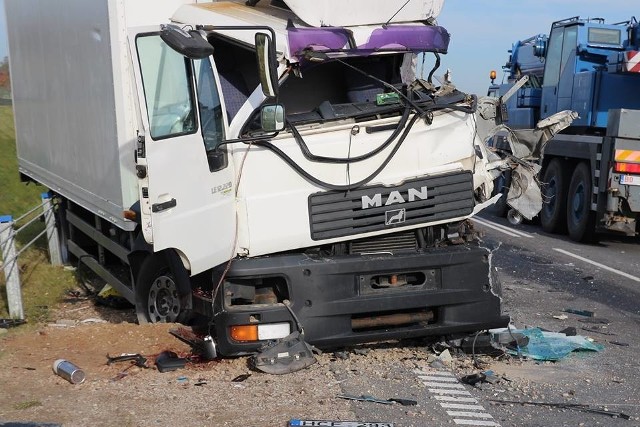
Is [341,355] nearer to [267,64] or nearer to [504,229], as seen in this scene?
[267,64]

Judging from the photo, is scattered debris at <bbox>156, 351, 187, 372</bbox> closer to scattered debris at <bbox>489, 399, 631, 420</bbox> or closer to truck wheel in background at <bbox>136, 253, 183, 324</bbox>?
truck wheel in background at <bbox>136, 253, 183, 324</bbox>

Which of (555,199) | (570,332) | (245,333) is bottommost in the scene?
(555,199)

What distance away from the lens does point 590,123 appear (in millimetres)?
14164

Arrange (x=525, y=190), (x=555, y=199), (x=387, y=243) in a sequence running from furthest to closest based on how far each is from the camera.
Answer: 1. (x=555, y=199)
2. (x=525, y=190)
3. (x=387, y=243)

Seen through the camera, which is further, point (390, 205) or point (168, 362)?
point (390, 205)

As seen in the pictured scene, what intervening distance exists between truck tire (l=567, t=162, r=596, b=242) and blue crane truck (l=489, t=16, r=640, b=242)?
0.6 inches

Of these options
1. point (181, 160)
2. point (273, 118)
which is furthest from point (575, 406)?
point (181, 160)

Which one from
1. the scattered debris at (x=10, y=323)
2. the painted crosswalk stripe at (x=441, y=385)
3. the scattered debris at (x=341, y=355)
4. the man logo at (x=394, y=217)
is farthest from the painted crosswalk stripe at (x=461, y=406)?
the scattered debris at (x=10, y=323)

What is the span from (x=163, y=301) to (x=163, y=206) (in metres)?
1.45

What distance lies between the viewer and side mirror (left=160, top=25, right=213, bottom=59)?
532 centimetres

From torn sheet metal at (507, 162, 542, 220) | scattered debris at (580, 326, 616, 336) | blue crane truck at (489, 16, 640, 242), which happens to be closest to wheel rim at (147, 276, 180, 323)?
torn sheet metal at (507, 162, 542, 220)

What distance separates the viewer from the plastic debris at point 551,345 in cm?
660

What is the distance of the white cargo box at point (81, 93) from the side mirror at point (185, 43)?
960 millimetres

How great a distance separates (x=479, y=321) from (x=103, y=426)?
2.88 meters
